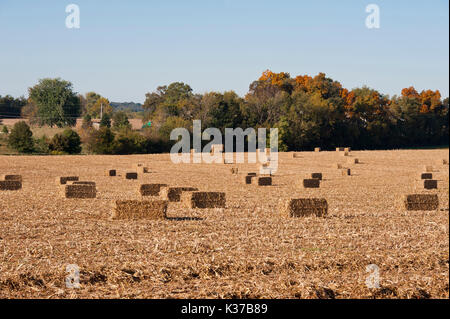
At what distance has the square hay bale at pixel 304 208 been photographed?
18.5 m

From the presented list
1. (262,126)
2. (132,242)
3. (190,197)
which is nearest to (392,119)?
(262,126)

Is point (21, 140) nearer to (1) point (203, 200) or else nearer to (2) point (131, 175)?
(2) point (131, 175)

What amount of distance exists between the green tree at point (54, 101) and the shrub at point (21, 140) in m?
25.0

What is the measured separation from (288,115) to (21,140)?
3467cm

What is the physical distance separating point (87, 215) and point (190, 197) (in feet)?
11.8

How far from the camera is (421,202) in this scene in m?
20.7

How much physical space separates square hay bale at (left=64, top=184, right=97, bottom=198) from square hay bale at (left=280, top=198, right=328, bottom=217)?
29.0ft

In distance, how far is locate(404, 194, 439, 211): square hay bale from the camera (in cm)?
2062

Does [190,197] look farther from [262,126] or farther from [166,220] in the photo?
[262,126]

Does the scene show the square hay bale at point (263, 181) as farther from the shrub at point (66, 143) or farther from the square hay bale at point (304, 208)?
the shrub at point (66, 143)
